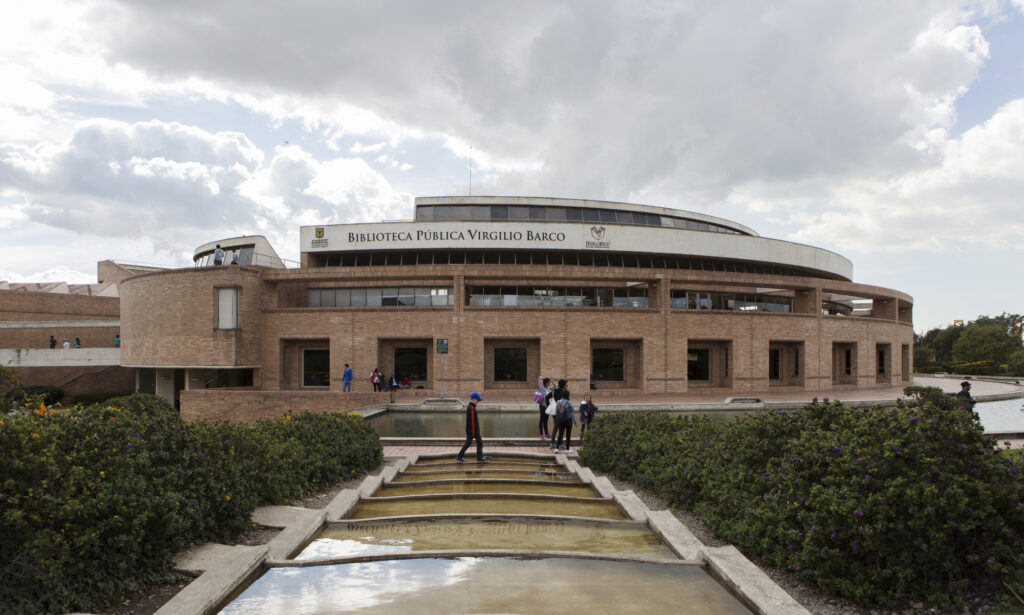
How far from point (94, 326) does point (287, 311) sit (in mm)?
21793

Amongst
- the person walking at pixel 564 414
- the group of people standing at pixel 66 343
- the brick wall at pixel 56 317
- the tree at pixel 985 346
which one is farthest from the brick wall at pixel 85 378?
the tree at pixel 985 346

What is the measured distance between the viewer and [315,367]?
30203 mm

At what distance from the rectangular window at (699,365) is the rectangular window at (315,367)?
61.1 ft

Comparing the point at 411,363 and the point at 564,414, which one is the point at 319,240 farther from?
the point at 564,414

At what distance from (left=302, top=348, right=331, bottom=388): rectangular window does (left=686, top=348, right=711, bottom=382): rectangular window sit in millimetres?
18631

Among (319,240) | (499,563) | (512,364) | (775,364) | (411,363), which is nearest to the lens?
(499,563)

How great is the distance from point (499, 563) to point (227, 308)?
26.3 m

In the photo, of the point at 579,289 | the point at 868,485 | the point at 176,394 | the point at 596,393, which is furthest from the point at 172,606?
the point at 176,394

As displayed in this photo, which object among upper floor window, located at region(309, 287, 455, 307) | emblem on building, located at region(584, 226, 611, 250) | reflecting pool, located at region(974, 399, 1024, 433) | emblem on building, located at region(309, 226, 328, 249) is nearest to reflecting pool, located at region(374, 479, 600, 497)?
reflecting pool, located at region(974, 399, 1024, 433)

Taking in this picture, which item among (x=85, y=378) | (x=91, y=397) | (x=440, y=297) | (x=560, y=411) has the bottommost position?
(x=91, y=397)

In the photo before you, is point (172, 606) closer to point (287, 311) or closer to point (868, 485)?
point (868, 485)

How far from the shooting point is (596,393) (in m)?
28.6

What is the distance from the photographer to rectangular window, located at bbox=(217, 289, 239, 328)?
28.2 m

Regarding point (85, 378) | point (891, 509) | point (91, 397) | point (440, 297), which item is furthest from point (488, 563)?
point (85, 378)
